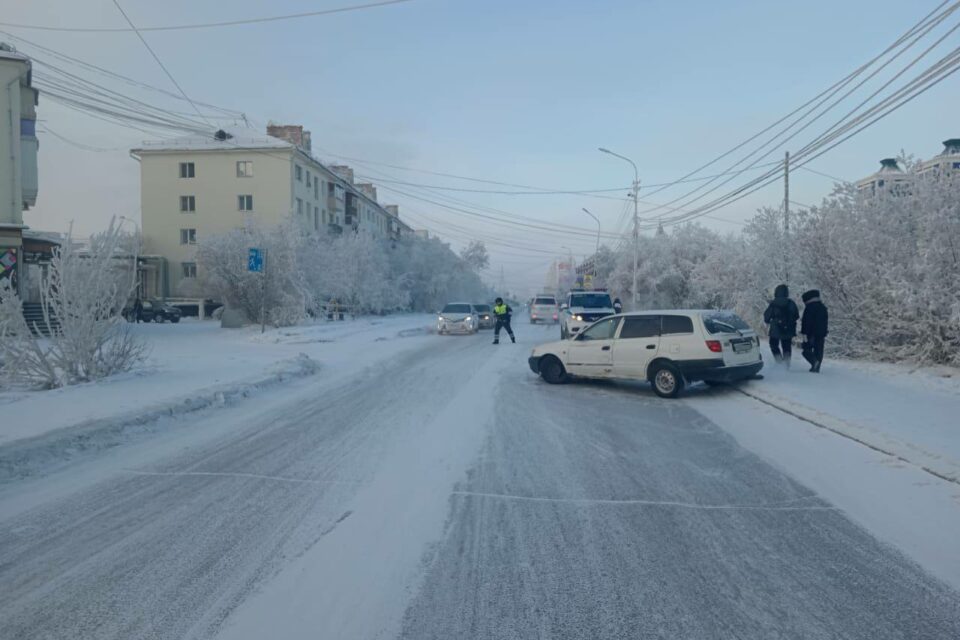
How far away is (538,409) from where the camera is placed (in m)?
11.4

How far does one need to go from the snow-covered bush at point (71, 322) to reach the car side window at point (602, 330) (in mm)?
9048

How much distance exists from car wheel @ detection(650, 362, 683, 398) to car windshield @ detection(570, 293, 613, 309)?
13.4 m

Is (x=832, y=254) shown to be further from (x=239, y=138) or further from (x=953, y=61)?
(x=239, y=138)

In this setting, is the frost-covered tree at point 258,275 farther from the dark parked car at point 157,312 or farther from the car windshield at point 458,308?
the dark parked car at point 157,312

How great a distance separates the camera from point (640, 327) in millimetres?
13172

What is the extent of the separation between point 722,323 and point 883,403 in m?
3.06

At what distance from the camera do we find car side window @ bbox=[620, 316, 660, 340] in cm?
1295

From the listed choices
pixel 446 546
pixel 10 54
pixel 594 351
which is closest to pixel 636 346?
pixel 594 351

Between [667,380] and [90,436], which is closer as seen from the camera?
[90,436]

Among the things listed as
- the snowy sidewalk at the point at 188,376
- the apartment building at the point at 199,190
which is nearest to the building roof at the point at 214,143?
the apartment building at the point at 199,190

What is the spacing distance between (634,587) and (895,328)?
481 inches

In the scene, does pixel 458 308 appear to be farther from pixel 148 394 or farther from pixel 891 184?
pixel 148 394

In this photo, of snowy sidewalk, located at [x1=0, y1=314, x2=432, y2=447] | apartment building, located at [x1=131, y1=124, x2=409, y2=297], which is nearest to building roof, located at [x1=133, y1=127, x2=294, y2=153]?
apartment building, located at [x1=131, y1=124, x2=409, y2=297]

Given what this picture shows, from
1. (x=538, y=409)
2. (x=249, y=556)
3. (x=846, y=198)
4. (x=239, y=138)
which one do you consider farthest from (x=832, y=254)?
(x=239, y=138)
